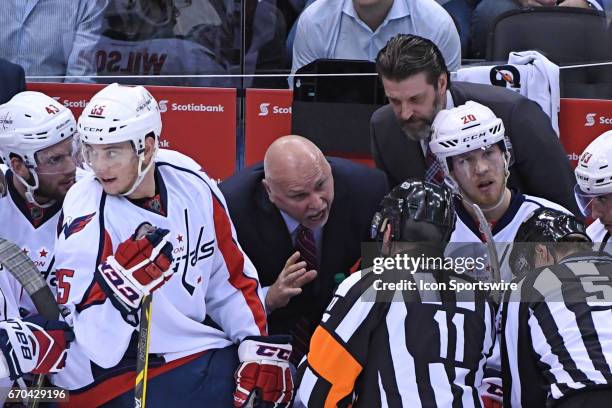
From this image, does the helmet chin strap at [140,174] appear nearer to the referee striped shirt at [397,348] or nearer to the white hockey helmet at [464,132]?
the referee striped shirt at [397,348]

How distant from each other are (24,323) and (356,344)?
3.41 feet

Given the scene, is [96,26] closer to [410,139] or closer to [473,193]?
[410,139]

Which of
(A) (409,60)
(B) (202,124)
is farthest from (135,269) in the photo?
(B) (202,124)

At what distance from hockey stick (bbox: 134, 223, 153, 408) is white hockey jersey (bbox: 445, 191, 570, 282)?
1107mm

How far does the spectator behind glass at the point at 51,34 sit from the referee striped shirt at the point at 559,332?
287 centimetres

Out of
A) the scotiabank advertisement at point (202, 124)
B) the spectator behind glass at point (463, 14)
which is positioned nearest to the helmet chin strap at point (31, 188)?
the scotiabank advertisement at point (202, 124)

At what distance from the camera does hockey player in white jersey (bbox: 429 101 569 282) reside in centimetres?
421

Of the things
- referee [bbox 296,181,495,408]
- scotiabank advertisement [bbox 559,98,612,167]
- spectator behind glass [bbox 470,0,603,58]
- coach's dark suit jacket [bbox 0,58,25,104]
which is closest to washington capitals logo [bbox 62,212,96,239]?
referee [bbox 296,181,495,408]

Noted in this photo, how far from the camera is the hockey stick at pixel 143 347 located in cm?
358

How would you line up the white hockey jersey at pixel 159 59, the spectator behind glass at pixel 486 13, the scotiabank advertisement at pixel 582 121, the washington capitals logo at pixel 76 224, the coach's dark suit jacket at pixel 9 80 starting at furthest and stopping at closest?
the spectator behind glass at pixel 486 13
the white hockey jersey at pixel 159 59
the scotiabank advertisement at pixel 582 121
the coach's dark suit jacket at pixel 9 80
the washington capitals logo at pixel 76 224

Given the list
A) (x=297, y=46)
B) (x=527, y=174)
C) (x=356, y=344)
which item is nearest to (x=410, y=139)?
(x=527, y=174)

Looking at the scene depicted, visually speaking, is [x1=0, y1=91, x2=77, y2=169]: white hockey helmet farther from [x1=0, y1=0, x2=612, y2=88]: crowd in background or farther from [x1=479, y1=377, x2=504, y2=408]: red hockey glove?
[x1=479, y1=377, x2=504, y2=408]: red hockey glove

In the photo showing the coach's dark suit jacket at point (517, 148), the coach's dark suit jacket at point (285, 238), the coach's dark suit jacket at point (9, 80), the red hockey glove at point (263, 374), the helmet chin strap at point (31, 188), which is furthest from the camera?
the coach's dark suit jacket at point (9, 80)

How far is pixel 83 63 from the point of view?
5.62 metres
